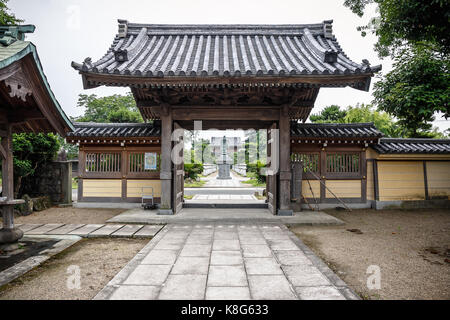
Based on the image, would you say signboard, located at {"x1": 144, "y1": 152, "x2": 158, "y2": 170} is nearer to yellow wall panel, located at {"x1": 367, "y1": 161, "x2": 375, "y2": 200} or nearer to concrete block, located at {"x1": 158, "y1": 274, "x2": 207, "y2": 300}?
concrete block, located at {"x1": 158, "y1": 274, "x2": 207, "y2": 300}

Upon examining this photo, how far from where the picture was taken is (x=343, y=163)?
30.5 feet

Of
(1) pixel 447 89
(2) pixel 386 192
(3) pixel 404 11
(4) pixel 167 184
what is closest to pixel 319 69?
(3) pixel 404 11

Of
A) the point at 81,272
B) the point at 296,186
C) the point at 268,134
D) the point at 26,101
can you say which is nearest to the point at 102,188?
the point at 26,101

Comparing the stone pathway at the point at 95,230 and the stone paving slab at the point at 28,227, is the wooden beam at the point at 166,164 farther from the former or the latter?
the stone paving slab at the point at 28,227

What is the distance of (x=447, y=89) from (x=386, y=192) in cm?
413

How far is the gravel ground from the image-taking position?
23.3 feet

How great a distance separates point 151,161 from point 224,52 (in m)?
4.73

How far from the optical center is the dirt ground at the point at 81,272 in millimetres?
3051

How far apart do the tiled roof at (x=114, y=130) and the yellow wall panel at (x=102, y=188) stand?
5.74 feet

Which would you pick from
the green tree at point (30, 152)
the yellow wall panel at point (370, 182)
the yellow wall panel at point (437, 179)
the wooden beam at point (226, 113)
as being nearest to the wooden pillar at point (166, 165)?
the wooden beam at point (226, 113)

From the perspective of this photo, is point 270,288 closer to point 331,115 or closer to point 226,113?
point 226,113

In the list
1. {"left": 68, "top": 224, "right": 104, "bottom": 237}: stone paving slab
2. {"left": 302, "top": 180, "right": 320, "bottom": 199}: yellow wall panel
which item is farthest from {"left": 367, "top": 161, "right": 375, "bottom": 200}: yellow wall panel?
{"left": 68, "top": 224, "right": 104, "bottom": 237}: stone paving slab

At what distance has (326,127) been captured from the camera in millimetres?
9438

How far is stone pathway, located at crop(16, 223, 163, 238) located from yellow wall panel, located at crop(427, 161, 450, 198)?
10.3 meters
